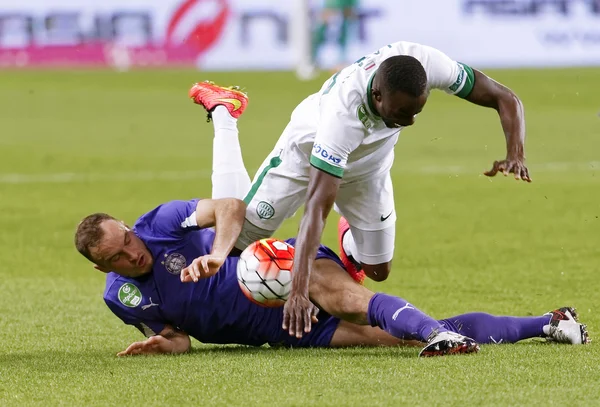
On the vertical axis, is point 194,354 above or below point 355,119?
below

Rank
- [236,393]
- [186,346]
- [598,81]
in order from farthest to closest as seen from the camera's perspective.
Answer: [598,81], [186,346], [236,393]

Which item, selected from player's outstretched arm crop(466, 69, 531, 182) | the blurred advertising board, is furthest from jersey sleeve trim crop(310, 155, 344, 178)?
the blurred advertising board

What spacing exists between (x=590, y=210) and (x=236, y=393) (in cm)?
743

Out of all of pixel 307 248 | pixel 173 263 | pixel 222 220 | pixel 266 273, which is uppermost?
pixel 307 248

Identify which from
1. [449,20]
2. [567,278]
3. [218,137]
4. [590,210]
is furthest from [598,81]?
[218,137]

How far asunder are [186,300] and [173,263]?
0.67 feet

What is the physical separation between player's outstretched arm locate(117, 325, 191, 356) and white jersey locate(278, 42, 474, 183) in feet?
3.90

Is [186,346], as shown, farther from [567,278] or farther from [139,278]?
[567,278]

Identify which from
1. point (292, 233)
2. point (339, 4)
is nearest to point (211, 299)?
point (292, 233)

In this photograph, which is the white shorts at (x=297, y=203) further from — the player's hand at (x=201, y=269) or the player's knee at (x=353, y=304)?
the player's hand at (x=201, y=269)

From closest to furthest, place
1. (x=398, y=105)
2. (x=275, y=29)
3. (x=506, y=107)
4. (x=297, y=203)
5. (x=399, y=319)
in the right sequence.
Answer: (x=398, y=105) → (x=399, y=319) → (x=506, y=107) → (x=297, y=203) → (x=275, y=29)

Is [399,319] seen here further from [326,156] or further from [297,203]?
[297,203]

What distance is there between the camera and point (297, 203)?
695 cm

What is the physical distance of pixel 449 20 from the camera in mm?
26500
